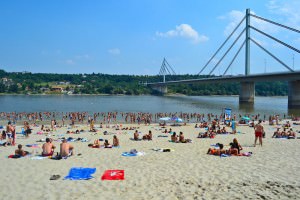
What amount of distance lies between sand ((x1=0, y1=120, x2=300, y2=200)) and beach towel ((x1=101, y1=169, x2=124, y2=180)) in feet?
0.47

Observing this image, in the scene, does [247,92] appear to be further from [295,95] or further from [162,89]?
[162,89]

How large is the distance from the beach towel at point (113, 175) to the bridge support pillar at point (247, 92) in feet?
196

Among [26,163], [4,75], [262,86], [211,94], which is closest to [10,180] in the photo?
[26,163]

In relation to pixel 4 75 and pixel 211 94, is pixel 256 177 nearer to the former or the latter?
pixel 211 94

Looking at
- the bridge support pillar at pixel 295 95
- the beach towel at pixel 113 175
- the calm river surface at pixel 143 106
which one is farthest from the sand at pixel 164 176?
the bridge support pillar at pixel 295 95

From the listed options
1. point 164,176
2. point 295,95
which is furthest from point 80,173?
point 295,95

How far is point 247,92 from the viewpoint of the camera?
6512cm

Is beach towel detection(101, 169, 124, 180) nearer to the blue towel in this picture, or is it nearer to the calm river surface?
the blue towel

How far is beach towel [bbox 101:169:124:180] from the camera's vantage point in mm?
7574

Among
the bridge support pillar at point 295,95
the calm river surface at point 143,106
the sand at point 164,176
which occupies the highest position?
the bridge support pillar at point 295,95

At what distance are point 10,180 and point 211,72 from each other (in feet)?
254

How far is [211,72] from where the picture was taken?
3233 inches

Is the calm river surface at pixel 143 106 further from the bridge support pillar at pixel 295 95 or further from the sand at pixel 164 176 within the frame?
the sand at pixel 164 176

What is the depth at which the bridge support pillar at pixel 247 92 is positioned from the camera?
213 ft
